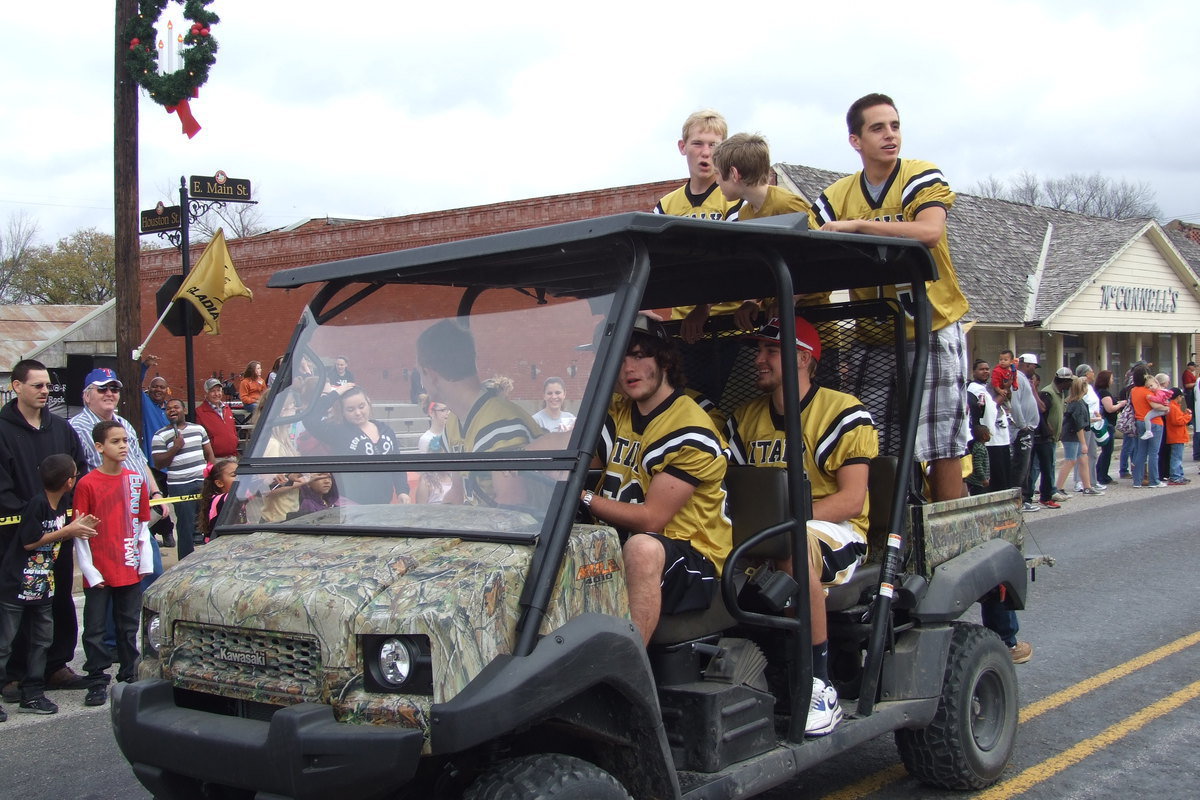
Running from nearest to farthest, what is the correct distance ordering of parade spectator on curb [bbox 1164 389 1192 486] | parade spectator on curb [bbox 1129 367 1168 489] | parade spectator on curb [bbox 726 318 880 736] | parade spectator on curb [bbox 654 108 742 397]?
parade spectator on curb [bbox 726 318 880 736]
parade spectator on curb [bbox 654 108 742 397]
parade spectator on curb [bbox 1129 367 1168 489]
parade spectator on curb [bbox 1164 389 1192 486]

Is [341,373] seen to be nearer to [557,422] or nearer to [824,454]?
[557,422]

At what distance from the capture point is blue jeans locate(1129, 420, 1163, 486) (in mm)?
16859

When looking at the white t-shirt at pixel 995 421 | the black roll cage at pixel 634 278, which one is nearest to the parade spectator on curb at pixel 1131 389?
the white t-shirt at pixel 995 421

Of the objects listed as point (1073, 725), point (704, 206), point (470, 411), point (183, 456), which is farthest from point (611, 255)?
point (183, 456)

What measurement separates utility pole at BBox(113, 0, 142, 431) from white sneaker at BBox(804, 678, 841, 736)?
9256 mm

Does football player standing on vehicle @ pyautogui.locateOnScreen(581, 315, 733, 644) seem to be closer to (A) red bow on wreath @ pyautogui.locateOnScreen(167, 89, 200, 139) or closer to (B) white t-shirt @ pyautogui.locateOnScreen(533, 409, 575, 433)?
(B) white t-shirt @ pyautogui.locateOnScreen(533, 409, 575, 433)

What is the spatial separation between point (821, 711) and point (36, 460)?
5217 mm

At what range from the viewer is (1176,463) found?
56.7 ft

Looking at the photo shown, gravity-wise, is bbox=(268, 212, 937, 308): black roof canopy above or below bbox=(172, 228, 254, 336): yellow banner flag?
below

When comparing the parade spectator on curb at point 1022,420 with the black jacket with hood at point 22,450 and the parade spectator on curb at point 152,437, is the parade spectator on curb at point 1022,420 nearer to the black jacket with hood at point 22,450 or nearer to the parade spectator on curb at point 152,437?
the parade spectator on curb at point 152,437

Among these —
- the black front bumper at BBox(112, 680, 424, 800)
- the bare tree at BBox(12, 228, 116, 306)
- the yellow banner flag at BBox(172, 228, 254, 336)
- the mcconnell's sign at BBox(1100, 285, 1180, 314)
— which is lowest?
the black front bumper at BBox(112, 680, 424, 800)

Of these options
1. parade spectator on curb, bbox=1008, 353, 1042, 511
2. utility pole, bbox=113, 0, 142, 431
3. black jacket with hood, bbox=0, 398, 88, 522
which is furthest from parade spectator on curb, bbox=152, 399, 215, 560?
parade spectator on curb, bbox=1008, 353, 1042, 511

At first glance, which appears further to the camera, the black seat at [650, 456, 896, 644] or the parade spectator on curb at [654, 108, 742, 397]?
the parade spectator on curb at [654, 108, 742, 397]

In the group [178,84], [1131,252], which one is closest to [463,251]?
[178,84]
